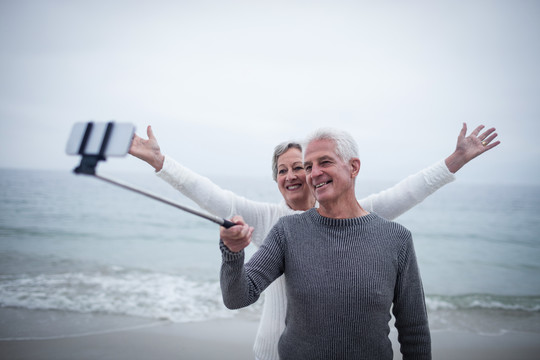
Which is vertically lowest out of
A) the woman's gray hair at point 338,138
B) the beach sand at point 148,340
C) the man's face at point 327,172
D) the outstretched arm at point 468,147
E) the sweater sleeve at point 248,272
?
the beach sand at point 148,340

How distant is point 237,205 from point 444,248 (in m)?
14.9

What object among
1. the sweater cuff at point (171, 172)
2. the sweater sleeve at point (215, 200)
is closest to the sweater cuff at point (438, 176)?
the sweater sleeve at point (215, 200)

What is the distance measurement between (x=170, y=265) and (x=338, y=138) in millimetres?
9998

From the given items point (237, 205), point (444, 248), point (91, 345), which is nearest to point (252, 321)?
point (91, 345)

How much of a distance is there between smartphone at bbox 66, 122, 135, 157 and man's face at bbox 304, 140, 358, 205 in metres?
1.01

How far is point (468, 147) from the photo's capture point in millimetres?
2324

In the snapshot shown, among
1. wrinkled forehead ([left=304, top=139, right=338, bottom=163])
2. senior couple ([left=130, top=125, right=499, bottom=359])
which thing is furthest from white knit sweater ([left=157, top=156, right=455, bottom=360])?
wrinkled forehead ([left=304, top=139, right=338, bottom=163])

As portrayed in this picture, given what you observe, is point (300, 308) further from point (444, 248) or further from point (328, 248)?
point (444, 248)

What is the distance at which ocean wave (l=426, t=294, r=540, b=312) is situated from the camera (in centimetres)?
693

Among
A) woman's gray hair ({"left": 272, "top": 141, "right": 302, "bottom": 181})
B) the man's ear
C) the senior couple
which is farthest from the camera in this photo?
woman's gray hair ({"left": 272, "top": 141, "right": 302, "bottom": 181})

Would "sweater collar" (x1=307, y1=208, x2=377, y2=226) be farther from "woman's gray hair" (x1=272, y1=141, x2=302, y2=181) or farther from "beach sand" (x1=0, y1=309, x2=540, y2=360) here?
"beach sand" (x1=0, y1=309, x2=540, y2=360)

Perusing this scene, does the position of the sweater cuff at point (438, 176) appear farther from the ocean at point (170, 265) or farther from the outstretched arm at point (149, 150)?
the ocean at point (170, 265)

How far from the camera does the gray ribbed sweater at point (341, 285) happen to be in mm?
1517

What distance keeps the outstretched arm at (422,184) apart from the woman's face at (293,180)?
0.42 metres
